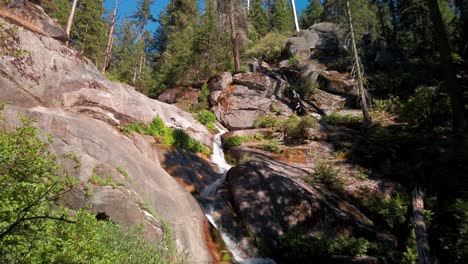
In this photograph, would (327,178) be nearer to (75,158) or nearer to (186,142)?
(186,142)

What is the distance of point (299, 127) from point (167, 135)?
704cm

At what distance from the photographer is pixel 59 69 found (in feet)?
43.4

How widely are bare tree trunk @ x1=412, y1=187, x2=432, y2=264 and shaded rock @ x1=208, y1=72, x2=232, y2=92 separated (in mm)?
15813

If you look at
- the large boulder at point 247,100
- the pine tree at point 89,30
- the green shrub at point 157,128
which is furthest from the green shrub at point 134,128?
the pine tree at point 89,30

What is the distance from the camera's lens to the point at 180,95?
2580 centimetres

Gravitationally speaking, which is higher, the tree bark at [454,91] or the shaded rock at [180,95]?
the shaded rock at [180,95]

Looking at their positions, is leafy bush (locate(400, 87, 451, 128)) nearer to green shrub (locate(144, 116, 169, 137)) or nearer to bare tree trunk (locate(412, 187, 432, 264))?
bare tree trunk (locate(412, 187, 432, 264))

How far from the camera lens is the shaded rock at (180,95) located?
24.8 m

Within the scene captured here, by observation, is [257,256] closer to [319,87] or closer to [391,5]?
[319,87]

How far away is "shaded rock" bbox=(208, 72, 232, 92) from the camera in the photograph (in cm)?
2331

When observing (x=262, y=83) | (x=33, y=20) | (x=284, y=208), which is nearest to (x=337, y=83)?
(x=262, y=83)

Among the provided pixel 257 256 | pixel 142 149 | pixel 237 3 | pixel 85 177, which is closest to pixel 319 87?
pixel 237 3

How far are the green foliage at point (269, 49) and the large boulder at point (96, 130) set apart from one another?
59.6 feet

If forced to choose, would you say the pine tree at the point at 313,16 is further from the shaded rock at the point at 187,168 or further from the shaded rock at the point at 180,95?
the shaded rock at the point at 187,168
